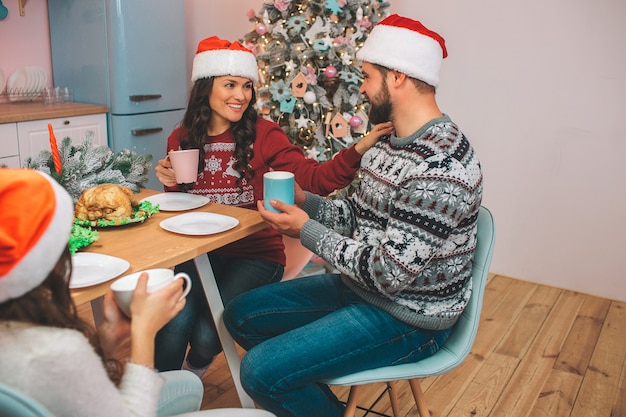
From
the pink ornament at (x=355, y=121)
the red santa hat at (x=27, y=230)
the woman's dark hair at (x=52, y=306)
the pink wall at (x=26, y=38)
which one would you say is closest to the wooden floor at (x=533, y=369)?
the pink ornament at (x=355, y=121)

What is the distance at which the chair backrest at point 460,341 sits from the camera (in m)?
→ 1.43

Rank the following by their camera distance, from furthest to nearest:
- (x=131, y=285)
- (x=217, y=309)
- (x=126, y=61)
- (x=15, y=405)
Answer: (x=126, y=61), (x=217, y=309), (x=131, y=285), (x=15, y=405)

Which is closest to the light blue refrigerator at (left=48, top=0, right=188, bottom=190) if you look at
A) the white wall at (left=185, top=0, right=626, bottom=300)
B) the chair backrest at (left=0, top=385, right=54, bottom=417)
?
the white wall at (left=185, top=0, right=626, bottom=300)

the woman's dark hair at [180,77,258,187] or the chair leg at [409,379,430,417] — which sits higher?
the woman's dark hair at [180,77,258,187]

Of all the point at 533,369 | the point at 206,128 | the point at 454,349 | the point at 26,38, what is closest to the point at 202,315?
the point at 206,128

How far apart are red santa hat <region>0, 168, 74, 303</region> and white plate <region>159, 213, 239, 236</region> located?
666 millimetres

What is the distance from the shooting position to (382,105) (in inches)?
63.7

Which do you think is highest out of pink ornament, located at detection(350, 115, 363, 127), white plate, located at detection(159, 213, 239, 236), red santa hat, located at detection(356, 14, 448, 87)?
red santa hat, located at detection(356, 14, 448, 87)

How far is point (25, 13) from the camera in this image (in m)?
→ 3.55

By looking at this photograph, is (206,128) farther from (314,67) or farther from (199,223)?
(314,67)

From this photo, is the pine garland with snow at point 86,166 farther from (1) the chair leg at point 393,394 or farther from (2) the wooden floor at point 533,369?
(1) the chair leg at point 393,394

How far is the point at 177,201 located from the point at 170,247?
1.35ft

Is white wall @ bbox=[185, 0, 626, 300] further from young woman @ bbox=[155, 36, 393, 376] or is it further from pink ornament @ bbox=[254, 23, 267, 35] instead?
young woman @ bbox=[155, 36, 393, 376]

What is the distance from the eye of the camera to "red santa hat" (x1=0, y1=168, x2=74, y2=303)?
79 cm
